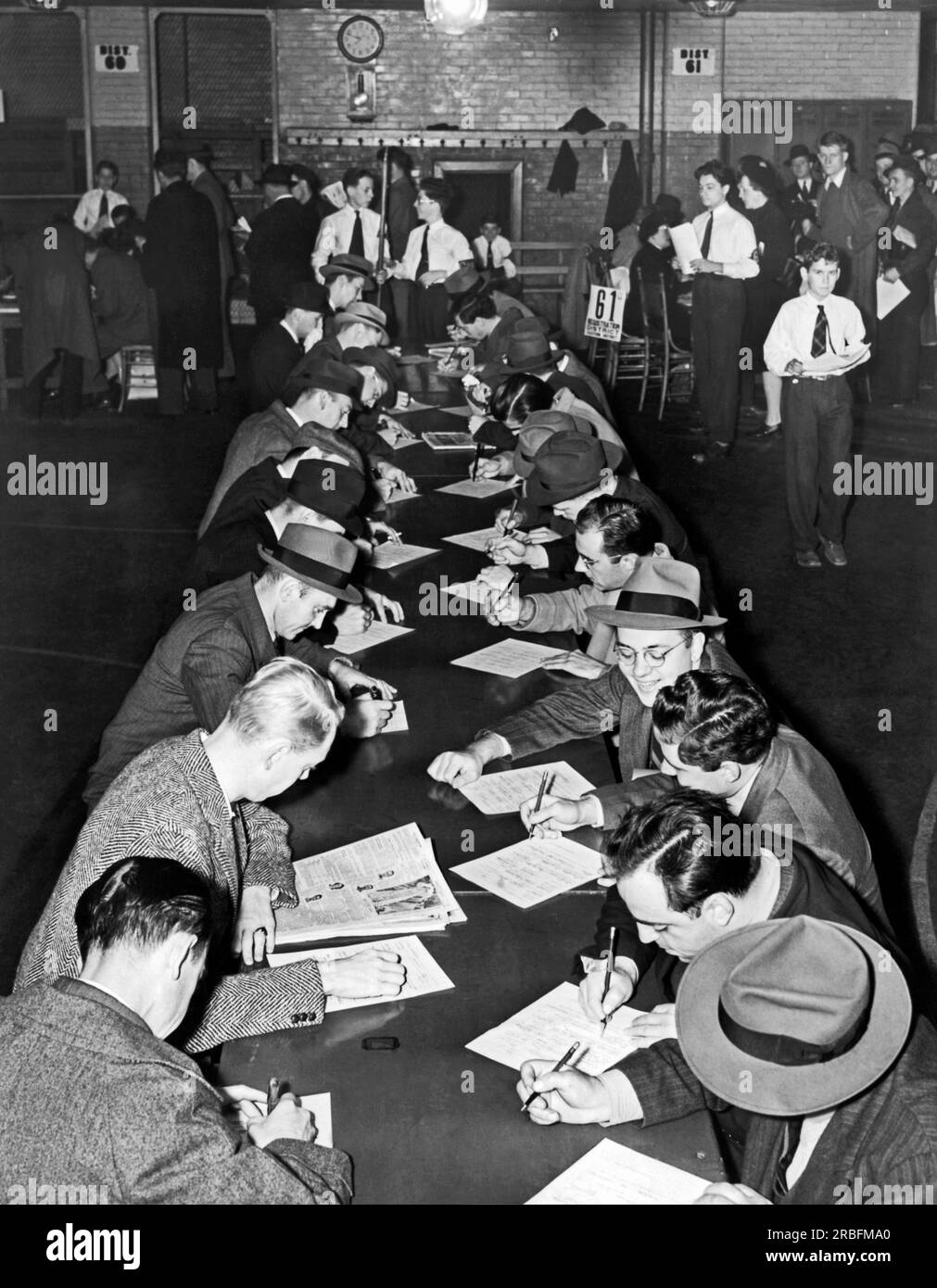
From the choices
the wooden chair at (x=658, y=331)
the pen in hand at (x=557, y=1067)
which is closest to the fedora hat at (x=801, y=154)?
the wooden chair at (x=658, y=331)

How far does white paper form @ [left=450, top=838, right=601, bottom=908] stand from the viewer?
112 inches

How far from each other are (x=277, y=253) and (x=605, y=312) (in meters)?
2.78

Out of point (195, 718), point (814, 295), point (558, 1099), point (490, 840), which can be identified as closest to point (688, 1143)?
point (558, 1099)

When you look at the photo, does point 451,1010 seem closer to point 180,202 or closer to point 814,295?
point 814,295

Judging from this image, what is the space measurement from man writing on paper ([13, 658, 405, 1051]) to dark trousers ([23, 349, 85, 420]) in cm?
867

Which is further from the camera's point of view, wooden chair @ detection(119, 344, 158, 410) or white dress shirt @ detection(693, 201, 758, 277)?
wooden chair @ detection(119, 344, 158, 410)

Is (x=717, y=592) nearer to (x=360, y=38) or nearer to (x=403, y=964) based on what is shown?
(x=403, y=964)

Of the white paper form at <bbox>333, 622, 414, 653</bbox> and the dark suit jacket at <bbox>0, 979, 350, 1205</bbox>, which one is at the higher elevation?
the white paper form at <bbox>333, 622, 414, 653</bbox>

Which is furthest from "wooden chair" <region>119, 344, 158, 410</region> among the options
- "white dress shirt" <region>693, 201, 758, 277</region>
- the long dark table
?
the long dark table

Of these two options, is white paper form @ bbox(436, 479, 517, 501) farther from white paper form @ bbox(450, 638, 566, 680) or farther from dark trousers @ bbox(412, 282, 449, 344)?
dark trousers @ bbox(412, 282, 449, 344)

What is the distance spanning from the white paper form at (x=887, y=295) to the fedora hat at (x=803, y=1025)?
977cm

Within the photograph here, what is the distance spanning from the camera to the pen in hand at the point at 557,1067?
7.24 ft

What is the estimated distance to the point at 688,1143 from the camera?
84.9 inches

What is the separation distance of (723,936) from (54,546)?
6.49m
